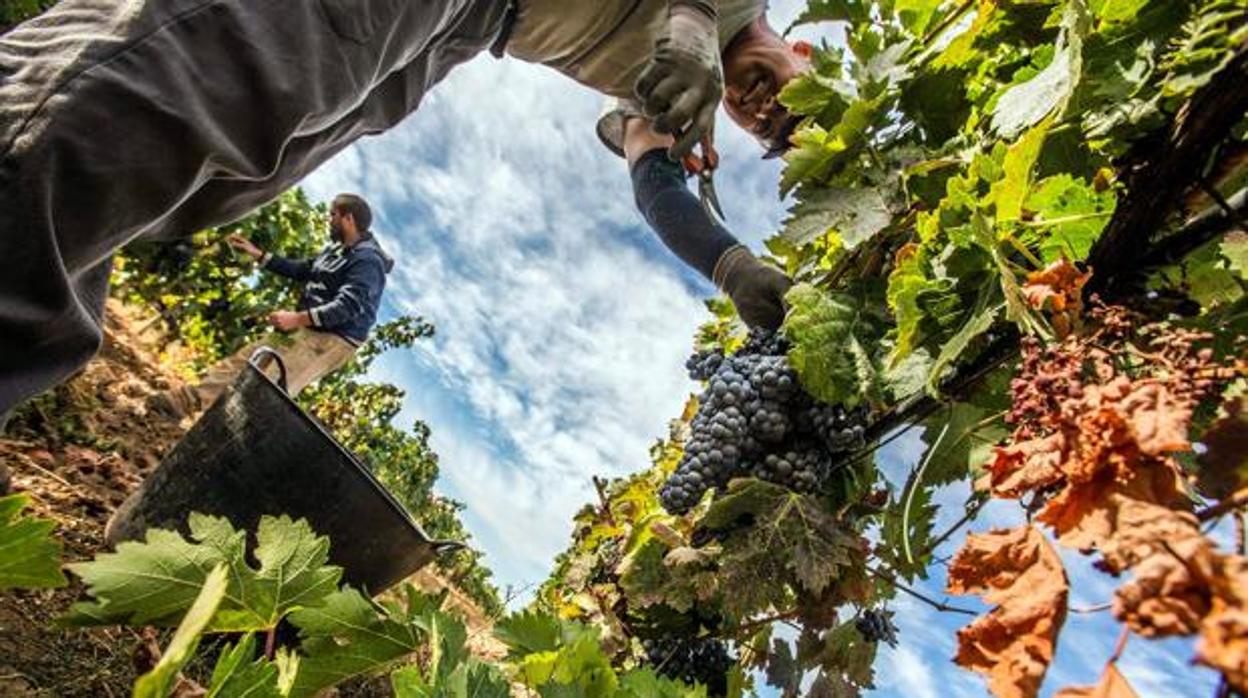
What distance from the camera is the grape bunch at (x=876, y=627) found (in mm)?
1666

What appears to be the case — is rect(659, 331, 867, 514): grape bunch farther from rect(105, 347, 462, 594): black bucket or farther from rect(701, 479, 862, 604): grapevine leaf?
rect(105, 347, 462, 594): black bucket

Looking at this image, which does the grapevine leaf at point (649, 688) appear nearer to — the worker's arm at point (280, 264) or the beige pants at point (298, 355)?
the beige pants at point (298, 355)

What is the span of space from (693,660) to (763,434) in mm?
594

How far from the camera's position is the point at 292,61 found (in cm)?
133

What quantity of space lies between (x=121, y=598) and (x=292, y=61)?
1010 mm

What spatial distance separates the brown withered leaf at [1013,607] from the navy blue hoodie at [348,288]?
18.2ft

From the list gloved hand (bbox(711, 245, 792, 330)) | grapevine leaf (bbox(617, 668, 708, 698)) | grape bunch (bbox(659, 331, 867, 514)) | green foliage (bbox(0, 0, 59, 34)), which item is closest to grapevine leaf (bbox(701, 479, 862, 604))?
grape bunch (bbox(659, 331, 867, 514))

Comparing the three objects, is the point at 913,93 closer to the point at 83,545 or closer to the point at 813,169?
the point at 813,169

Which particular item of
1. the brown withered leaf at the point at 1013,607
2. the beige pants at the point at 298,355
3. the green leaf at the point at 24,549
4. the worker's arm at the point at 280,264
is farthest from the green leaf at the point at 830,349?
the worker's arm at the point at 280,264

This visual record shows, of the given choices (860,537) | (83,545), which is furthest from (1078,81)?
(83,545)

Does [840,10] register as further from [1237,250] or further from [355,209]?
[355,209]

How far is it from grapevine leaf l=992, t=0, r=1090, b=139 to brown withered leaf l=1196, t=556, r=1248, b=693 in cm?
77

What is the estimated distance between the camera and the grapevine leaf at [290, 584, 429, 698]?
1269mm

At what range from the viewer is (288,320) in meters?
5.45
